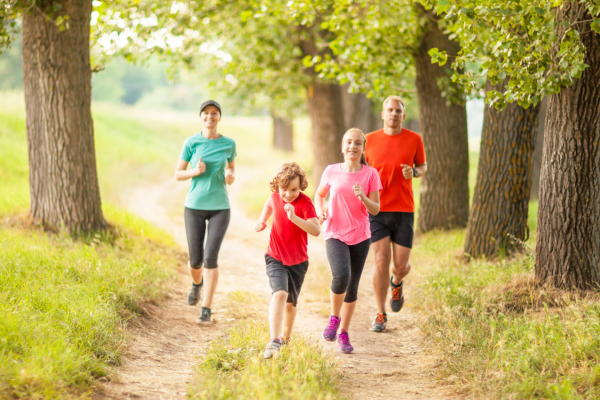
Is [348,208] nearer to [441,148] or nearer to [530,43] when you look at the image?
[530,43]

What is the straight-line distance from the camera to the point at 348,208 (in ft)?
15.0

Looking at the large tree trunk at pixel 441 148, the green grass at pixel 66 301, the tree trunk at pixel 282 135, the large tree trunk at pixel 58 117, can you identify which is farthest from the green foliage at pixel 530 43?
the tree trunk at pixel 282 135

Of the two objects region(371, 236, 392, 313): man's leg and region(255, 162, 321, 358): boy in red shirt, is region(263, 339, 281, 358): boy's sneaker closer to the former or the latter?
region(255, 162, 321, 358): boy in red shirt

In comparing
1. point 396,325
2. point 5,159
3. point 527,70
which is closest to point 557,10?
point 527,70

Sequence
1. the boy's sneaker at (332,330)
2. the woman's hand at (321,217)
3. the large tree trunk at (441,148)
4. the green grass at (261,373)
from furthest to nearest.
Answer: the large tree trunk at (441,148)
the boy's sneaker at (332,330)
the woman's hand at (321,217)
the green grass at (261,373)

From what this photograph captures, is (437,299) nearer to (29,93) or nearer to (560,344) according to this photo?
(560,344)

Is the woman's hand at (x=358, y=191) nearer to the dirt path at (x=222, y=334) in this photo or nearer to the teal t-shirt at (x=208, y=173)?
the dirt path at (x=222, y=334)

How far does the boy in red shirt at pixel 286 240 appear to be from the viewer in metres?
4.16

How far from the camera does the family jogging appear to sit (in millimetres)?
4266

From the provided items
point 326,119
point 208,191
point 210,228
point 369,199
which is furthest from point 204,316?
point 326,119

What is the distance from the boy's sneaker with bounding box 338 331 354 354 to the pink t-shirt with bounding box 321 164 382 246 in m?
0.90

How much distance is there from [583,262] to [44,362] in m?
4.60

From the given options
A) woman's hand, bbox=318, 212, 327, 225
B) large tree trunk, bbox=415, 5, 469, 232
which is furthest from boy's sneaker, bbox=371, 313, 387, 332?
large tree trunk, bbox=415, 5, 469, 232

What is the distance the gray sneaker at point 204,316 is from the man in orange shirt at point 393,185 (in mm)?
1805
